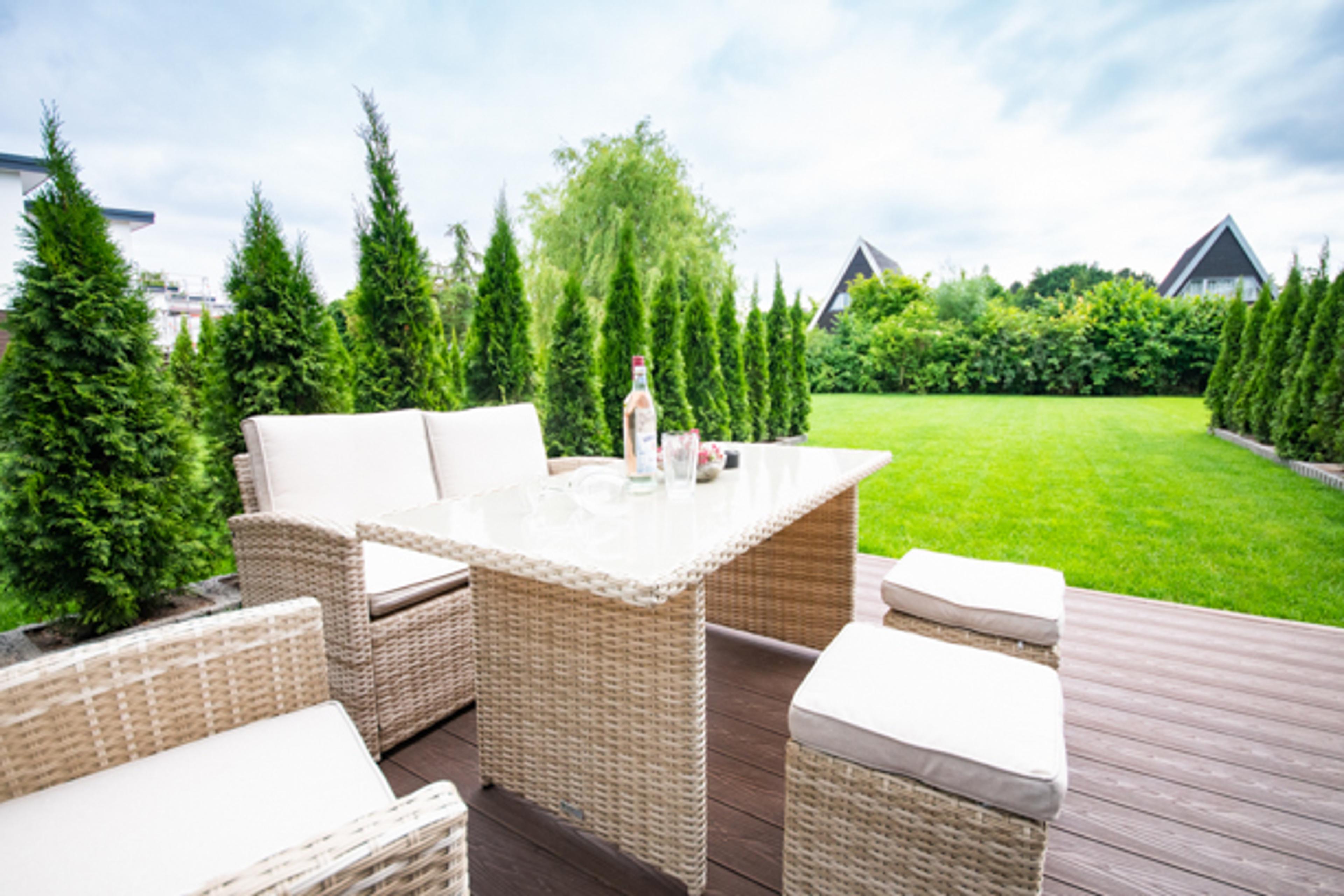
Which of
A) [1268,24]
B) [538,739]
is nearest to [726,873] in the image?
[538,739]

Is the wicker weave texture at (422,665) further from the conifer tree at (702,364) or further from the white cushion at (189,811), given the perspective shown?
the conifer tree at (702,364)

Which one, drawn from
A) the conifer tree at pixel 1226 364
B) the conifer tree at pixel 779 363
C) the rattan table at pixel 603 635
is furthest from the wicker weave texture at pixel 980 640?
the conifer tree at pixel 1226 364

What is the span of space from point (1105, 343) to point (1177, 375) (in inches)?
70.5

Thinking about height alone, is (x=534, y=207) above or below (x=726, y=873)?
above

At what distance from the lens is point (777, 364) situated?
299 inches

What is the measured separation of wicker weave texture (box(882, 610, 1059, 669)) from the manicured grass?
6.66 feet

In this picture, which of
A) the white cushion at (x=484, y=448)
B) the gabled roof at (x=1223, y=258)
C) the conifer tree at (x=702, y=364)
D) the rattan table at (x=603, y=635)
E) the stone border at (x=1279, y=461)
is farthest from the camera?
the gabled roof at (x=1223, y=258)

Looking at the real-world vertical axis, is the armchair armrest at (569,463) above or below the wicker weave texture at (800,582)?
above

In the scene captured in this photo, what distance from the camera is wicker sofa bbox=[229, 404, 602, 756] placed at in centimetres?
166

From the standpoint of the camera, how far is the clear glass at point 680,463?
1556mm

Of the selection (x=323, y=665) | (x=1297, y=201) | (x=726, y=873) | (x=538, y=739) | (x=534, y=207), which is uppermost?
(x=534, y=207)

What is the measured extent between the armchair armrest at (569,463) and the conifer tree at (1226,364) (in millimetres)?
9579

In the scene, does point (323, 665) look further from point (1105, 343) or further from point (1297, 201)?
point (1105, 343)

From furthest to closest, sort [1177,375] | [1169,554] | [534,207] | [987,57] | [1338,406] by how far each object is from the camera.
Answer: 1. [1177,375]
2. [534,207]
3. [1338,406]
4. [987,57]
5. [1169,554]
